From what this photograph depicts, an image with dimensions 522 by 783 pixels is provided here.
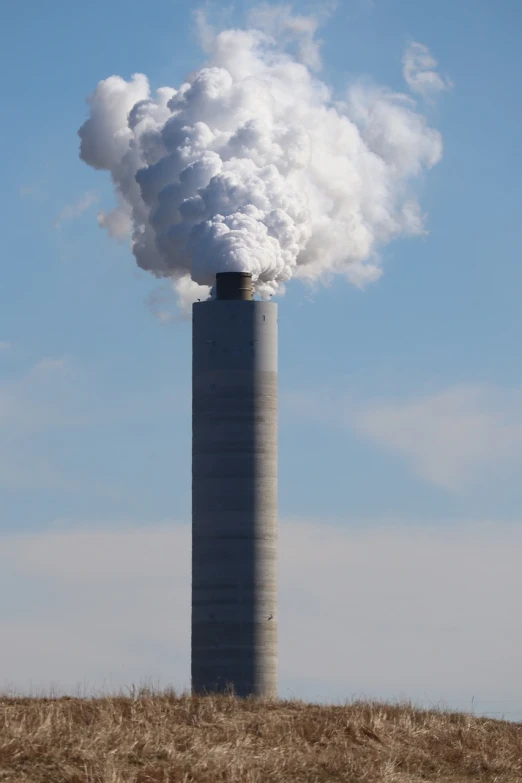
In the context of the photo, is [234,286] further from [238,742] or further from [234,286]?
[238,742]

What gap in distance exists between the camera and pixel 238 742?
84.2 feet

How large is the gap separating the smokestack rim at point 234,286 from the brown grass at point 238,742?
21036 mm

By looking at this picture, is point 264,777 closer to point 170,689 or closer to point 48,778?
point 48,778

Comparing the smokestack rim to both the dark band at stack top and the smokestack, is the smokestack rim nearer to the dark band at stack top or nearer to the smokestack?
the dark band at stack top

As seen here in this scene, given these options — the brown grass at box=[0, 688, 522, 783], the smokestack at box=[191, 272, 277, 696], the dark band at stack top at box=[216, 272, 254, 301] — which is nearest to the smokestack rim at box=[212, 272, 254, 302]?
the dark band at stack top at box=[216, 272, 254, 301]

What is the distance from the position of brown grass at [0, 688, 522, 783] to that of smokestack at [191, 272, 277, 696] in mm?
14469

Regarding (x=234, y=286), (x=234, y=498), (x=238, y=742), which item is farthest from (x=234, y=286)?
(x=238, y=742)

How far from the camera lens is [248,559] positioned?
47188 mm

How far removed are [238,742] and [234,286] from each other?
26.7 metres

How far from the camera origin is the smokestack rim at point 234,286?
49.9 meters

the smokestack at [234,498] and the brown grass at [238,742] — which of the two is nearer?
the brown grass at [238,742]

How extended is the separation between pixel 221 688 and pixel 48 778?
79.7 ft

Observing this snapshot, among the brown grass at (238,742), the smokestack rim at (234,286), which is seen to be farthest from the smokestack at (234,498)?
the brown grass at (238,742)

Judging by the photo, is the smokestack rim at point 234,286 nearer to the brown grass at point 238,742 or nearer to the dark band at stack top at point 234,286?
the dark band at stack top at point 234,286
